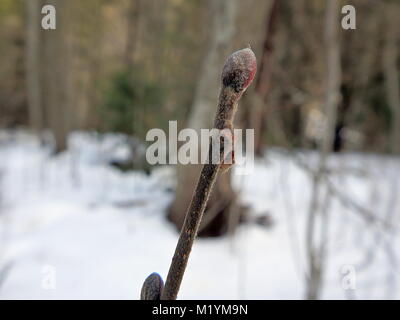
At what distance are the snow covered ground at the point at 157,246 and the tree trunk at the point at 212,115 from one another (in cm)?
14

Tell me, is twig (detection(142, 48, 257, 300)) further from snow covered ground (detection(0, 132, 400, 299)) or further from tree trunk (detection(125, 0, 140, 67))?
tree trunk (detection(125, 0, 140, 67))

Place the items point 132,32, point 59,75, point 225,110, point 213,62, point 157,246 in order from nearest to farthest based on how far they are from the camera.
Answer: point 225,110 → point 157,246 → point 213,62 → point 132,32 → point 59,75

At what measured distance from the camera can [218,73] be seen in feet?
10.9

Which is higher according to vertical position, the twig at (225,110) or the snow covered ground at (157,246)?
the twig at (225,110)

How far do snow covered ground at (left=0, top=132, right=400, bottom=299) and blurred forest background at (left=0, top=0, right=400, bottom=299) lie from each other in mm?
235

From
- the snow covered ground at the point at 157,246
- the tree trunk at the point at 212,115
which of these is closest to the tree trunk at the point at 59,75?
the snow covered ground at the point at 157,246

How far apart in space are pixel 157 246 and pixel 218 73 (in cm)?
144

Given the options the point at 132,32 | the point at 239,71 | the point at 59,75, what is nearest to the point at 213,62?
the point at 239,71

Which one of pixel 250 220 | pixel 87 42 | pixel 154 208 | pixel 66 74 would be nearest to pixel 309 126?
pixel 250 220

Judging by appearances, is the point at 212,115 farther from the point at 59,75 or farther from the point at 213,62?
the point at 59,75

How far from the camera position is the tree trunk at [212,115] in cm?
320

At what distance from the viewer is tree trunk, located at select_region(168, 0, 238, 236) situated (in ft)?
10.5

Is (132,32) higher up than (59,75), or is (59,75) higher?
(132,32)
